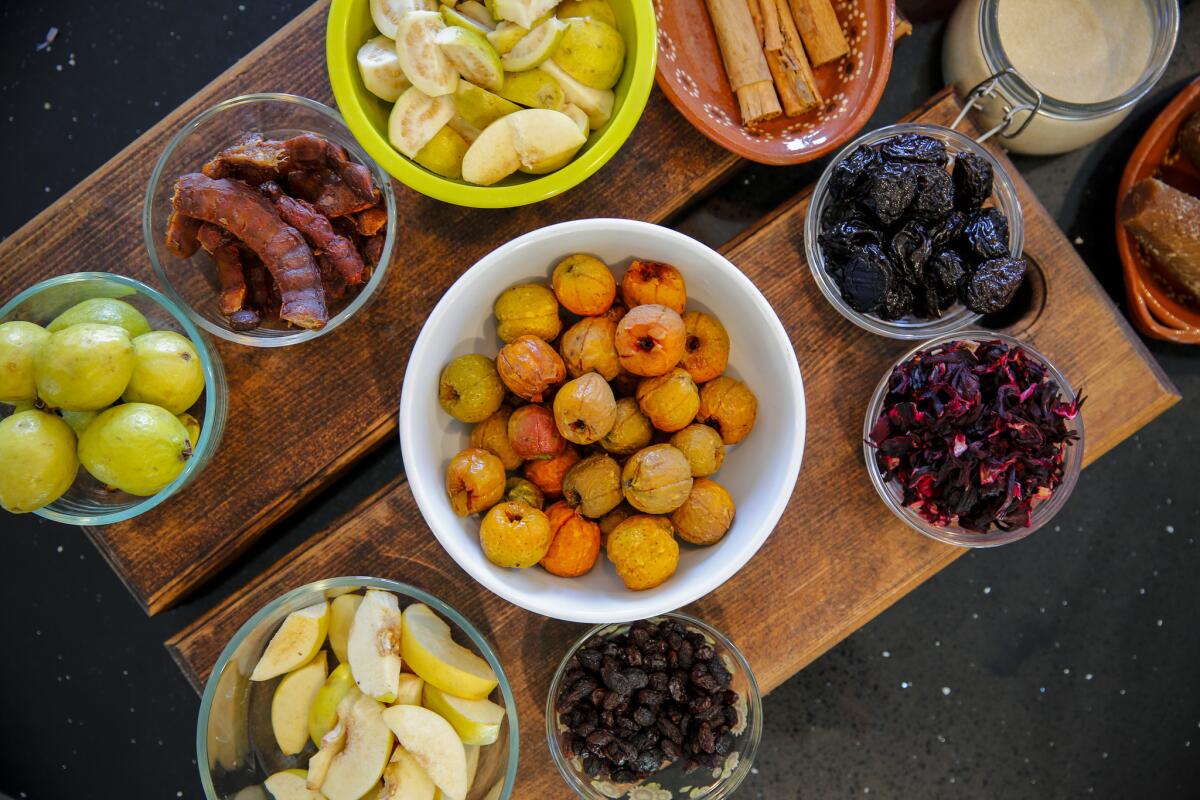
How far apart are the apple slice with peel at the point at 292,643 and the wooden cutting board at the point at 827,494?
0.40 ft

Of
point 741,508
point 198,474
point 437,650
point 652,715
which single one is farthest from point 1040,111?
point 198,474

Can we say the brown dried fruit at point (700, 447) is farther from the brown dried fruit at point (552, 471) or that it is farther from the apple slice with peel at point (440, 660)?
the apple slice with peel at point (440, 660)

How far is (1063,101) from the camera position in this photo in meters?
1.26

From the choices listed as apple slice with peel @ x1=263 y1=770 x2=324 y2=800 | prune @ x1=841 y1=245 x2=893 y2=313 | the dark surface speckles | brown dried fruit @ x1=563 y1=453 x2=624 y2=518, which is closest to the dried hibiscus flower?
prune @ x1=841 y1=245 x2=893 y2=313

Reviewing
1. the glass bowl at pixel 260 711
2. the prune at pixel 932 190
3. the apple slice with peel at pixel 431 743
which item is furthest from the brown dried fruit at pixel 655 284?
the apple slice with peel at pixel 431 743

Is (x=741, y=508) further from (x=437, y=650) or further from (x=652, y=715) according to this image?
(x=437, y=650)

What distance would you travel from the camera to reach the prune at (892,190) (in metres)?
1.11

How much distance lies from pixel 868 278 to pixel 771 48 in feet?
1.17

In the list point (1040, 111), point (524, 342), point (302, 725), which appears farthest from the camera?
point (1040, 111)

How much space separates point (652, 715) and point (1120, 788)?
104cm

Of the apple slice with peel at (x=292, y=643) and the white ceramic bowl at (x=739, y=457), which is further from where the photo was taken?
the apple slice with peel at (x=292, y=643)

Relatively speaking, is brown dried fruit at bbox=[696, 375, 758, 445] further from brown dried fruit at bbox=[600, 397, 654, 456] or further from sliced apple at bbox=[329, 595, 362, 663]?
sliced apple at bbox=[329, 595, 362, 663]

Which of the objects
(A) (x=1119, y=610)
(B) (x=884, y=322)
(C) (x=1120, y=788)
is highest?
(B) (x=884, y=322)

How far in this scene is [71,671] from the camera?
1.54m
